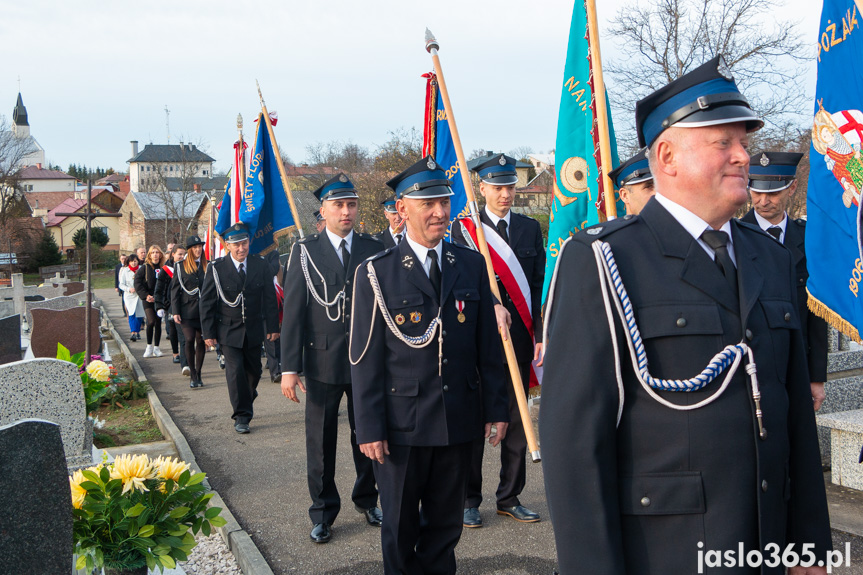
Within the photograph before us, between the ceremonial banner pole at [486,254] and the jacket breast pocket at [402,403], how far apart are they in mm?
1201

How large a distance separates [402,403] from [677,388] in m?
2.12

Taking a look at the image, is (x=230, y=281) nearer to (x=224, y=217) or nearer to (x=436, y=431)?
(x=224, y=217)

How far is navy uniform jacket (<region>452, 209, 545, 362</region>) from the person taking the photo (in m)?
5.52

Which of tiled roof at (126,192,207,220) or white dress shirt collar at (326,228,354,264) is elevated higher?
tiled roof at (126,192,207,220)

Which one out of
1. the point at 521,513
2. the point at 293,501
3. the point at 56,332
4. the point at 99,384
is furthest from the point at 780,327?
the point at 56,332

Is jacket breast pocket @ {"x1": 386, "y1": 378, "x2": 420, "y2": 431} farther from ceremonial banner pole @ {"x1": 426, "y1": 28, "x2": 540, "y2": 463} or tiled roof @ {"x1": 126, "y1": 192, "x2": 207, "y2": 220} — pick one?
tiled roof @ {"x1": 126, "y1": 192, "x2": 207, "y2": 220}

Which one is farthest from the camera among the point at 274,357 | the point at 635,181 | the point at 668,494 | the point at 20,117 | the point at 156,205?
the point at 20,117

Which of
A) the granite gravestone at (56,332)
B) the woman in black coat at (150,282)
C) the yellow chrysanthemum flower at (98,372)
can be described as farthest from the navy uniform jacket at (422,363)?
the woman in black coat at (150,282)

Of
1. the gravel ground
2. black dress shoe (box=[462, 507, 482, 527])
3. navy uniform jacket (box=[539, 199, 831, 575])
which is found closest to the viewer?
navy uniform jacket (box=[539, 199, 831, 575])

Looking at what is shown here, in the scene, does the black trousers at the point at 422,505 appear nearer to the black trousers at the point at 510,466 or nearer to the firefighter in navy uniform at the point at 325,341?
the black trousers at the point at 510,466

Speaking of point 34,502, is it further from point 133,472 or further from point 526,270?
point 526,270

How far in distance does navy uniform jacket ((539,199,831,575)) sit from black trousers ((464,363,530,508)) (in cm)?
326

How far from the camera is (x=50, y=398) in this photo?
5.78 meters

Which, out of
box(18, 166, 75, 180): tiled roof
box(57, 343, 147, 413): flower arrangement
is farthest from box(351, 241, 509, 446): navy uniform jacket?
box(18, 166, 75, 180): tiled roof
